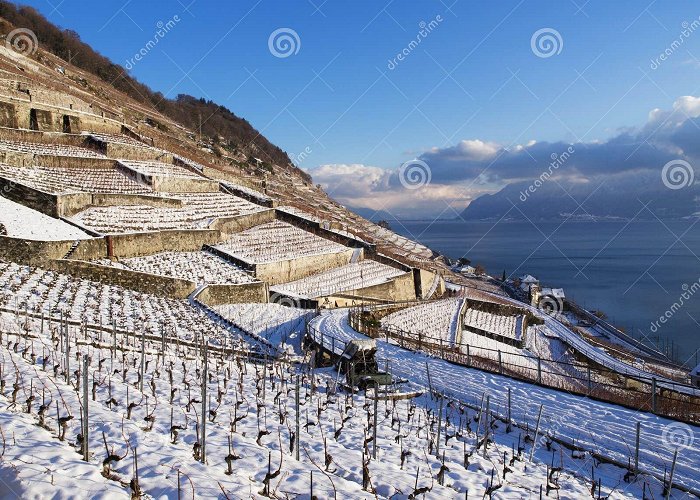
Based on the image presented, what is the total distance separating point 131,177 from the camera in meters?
26.3

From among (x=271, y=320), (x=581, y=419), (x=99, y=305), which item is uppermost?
(x=99, y=305)

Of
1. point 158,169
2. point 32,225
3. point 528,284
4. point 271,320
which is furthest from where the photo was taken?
point 528,284

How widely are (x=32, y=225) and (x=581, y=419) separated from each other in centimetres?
1787

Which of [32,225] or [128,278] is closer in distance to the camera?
[128,278]

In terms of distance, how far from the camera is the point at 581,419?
8.38 meters

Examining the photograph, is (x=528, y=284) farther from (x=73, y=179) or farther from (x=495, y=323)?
(x=73, y=179)

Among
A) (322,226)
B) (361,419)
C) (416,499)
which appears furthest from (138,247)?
(416,499)

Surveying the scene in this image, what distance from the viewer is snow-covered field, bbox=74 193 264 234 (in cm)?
1966

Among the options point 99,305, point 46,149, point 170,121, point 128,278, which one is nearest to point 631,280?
point 170,121

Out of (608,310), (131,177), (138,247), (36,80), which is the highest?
(36,80)

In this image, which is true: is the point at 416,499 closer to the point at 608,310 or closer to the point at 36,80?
the point at 36,80

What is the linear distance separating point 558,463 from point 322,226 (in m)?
23.6

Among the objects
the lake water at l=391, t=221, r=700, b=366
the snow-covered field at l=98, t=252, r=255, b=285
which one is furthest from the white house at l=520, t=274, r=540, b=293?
the snow-covered field at l=98, t=252, r=255, b=285

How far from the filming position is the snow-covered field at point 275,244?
2222 centimetres
